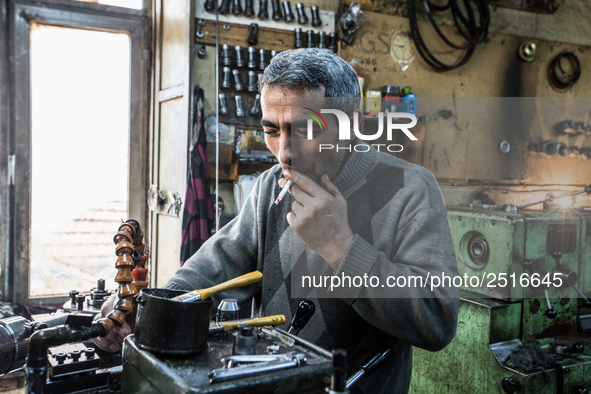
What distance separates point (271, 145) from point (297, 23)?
227 centimetres

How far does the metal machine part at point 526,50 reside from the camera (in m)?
3.93

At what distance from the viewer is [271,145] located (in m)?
1.34

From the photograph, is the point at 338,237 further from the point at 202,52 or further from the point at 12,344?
the point at 202,52

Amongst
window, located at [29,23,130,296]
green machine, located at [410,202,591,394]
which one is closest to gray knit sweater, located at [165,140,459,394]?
green machine, located at [410,202,591,394]

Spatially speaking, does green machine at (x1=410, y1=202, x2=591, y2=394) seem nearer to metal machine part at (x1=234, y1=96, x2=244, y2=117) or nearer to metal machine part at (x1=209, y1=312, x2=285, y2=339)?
metal machine part at (x1=209, y1=312, x2=285, y2=339)

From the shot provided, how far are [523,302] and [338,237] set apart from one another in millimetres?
1438

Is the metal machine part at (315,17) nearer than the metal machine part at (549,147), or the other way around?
the metal machine part at (315,17)

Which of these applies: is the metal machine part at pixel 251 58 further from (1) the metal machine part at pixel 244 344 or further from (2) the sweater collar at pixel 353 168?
(1) the metal machine part at pixel 244 344

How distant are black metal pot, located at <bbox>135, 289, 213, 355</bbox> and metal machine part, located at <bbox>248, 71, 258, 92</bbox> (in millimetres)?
2513

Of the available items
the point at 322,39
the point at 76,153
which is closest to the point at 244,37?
the point at 322,39

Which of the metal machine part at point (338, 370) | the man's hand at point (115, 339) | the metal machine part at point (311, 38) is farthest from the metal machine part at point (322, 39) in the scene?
the metal machine part at point (338, 370)

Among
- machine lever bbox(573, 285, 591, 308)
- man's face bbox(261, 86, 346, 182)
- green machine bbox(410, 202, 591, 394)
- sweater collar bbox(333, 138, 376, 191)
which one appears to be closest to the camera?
man's face bbox(261, 86, 346, 182)

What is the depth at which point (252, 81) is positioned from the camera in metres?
3.21

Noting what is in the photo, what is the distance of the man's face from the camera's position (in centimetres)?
123
